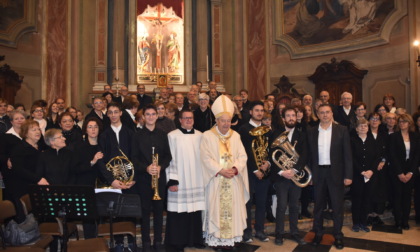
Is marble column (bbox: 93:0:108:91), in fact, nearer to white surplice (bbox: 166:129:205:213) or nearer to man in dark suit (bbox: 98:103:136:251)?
man in dark suit (bbox: 98:103:136:251)

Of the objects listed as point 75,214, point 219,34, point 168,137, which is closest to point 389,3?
point 219,34

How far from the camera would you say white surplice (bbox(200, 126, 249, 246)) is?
5246 millimetres

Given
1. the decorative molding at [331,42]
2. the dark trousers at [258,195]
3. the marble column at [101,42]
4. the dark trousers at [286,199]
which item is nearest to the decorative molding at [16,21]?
the marble column at [101,42]

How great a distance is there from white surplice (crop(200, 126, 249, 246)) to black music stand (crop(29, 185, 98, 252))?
188 cm

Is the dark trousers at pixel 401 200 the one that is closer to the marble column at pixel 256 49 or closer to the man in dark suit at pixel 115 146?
the man in dark suit at pixel 115 146

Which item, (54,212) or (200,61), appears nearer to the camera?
(54,212)

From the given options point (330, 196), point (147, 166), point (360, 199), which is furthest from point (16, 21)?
point (360, 199)

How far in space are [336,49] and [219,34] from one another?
173 inches

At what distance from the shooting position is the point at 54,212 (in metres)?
3.73

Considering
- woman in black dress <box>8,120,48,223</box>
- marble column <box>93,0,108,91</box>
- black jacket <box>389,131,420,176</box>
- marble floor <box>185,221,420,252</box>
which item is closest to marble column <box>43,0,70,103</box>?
marble column <box>93,0,108,91</box>

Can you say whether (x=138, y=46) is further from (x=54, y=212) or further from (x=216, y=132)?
(x=54, y=212)

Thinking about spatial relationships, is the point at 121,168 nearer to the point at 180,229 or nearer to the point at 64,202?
the point at 180,229

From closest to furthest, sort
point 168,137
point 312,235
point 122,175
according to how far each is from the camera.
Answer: point 122,175 < point 168,137 < point 312,235

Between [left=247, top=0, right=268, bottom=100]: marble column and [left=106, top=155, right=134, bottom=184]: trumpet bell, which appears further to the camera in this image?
[left=247, top=0, right=268, bottom=100]: marble column
